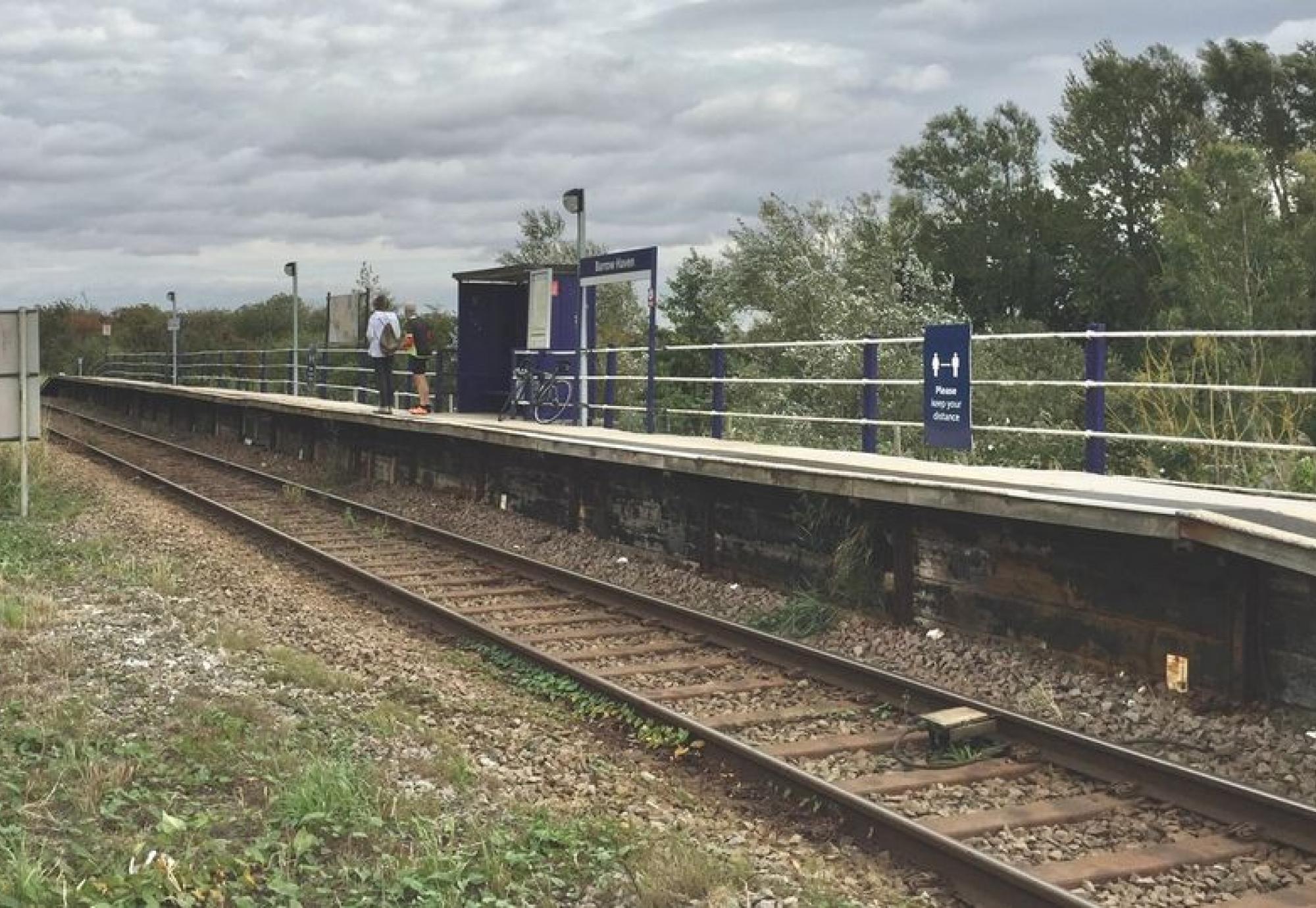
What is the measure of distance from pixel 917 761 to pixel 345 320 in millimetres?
26355

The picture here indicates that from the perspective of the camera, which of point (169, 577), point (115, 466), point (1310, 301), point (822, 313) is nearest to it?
point (169, 577)

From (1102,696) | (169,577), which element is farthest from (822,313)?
(1102,696)

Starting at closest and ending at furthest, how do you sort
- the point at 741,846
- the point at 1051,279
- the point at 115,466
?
the point at 741,846 < the point at 115,466 < the point at 1051,279

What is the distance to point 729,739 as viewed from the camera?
22.3 feet

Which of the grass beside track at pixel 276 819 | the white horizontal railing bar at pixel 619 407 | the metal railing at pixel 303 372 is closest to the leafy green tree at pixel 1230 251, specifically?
the metal railing at pixel 303 372

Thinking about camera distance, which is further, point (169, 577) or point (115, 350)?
point (115, 350)

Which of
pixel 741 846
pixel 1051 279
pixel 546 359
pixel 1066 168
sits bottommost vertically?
pixel 741 846

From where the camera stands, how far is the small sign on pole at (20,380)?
15.1 metres

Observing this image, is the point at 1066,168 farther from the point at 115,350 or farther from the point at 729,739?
the point at 729,739

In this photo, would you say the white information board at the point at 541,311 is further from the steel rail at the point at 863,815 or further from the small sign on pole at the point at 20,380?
the steel rail at the point at 863,815

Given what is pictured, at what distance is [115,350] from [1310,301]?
49182 mm

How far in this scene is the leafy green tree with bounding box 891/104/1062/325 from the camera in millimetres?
66188

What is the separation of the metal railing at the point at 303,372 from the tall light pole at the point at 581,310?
379 centimetres

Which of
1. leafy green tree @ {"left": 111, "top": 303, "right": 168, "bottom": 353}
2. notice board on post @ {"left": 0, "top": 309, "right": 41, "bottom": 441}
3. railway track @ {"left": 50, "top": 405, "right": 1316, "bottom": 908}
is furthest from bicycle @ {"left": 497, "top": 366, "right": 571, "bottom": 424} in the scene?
leafy green tree @ {"left": 111, "top": 303, "right": 168, "bottom": 353}
